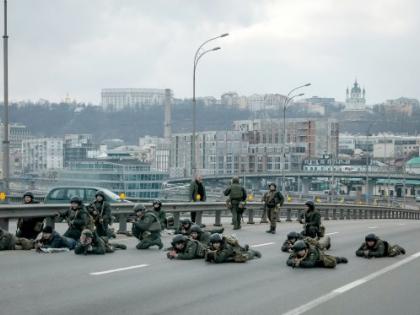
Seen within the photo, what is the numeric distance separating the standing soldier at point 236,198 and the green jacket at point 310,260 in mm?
12347

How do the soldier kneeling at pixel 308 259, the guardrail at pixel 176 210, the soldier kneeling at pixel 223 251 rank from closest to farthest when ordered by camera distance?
the soldier kneeling at pixel 308 259
the soldier kneeling at pixel 223 251
the guardrail at pixel 176 210

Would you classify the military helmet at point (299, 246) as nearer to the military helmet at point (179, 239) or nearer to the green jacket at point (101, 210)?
the military helmet at point (179, 239)

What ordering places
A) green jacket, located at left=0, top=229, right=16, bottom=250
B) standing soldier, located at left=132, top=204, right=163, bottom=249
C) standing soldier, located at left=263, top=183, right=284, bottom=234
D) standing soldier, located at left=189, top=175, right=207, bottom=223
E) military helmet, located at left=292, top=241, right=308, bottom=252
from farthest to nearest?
standing soldier, located at left=189, top=175, right=207, bottom=223
standing soldier, located at left=263, top=183, right=284, bottom=234
standing soldier, located at left=132, top=204, right=163, bottom=249
green jacket, located at left=0, top=229, right=16, bottom=250
military helmet, located at left=292, top=241, right=308, bottom=252

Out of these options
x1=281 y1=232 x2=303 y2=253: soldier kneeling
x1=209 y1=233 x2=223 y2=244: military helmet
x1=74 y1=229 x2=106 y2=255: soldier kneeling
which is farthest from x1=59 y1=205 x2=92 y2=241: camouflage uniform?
x1=281 y1=232 x2=303 y2=253: soldier kneeling

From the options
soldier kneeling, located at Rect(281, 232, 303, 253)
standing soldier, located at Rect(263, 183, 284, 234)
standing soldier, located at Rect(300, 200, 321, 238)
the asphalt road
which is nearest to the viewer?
the asphalt road

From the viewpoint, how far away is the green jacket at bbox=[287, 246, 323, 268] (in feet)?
49.5

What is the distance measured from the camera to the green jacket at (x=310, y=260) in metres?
15.1

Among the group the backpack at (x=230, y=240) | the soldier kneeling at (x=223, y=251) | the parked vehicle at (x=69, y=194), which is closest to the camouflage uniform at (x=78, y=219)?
the soldier kneeling at (x=223, y=251)

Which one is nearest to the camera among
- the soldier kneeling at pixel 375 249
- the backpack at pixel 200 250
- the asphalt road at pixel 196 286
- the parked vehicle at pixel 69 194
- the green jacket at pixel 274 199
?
the asphalt road at pixel 196 286

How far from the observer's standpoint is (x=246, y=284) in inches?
501

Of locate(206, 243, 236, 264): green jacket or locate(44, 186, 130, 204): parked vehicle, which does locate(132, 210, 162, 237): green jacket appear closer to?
locate(206, 243, 236, 264): green jacket

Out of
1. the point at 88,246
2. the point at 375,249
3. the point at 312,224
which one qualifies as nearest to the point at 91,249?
the point at 88,246

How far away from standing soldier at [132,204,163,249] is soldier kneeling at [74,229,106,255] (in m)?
1.73

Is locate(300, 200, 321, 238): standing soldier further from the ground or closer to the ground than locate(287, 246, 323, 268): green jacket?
further from the ground
